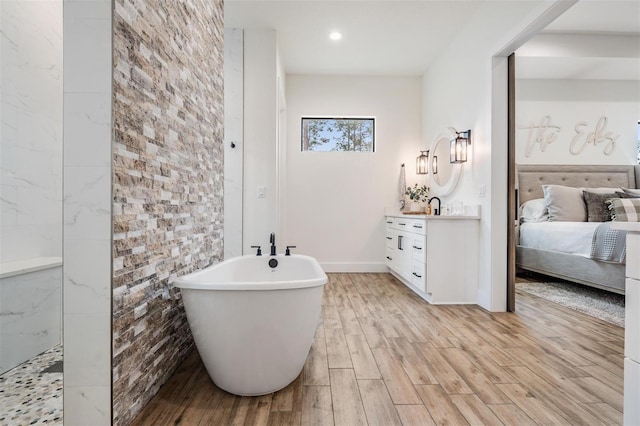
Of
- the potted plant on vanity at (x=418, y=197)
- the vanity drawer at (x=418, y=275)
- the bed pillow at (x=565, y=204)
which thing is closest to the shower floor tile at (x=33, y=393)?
the vanity drawer at (x=418, y=275)

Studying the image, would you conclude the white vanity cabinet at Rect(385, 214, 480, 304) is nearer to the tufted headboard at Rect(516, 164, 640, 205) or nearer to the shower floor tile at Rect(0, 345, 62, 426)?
the tufted headboard at Rect(516, 164, 640, 205)

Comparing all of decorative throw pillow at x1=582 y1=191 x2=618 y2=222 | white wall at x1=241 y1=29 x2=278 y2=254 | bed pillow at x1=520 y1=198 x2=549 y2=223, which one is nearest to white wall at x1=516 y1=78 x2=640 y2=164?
bed pillow at x1=520 y1=198 x2=549 y2=223

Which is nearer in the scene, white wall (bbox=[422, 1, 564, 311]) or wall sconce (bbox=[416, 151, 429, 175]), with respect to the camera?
white wall (bbox=[422, 1, 564, 311])

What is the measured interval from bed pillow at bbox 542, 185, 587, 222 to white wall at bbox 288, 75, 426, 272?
67.1 inches

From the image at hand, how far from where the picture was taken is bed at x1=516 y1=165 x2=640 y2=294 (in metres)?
3.33

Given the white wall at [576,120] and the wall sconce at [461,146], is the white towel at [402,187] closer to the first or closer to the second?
the wall sconce at [461,146]

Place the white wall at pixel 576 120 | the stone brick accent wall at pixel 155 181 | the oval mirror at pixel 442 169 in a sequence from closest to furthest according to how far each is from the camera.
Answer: the stone brick accent wall at pixel 155 181 < the oval mirror at pixel 442 169 < the white wall at pixel 576 120

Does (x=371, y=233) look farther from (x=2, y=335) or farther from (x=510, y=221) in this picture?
(x=2, y=335)

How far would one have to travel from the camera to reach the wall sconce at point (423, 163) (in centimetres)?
470

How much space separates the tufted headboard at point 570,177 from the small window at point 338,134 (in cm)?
219

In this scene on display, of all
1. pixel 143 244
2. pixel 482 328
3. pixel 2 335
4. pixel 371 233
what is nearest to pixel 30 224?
pixel 2 335

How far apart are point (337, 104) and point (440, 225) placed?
2.55 meters

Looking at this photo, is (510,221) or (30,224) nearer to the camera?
(30,224)

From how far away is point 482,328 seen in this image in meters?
2.56
